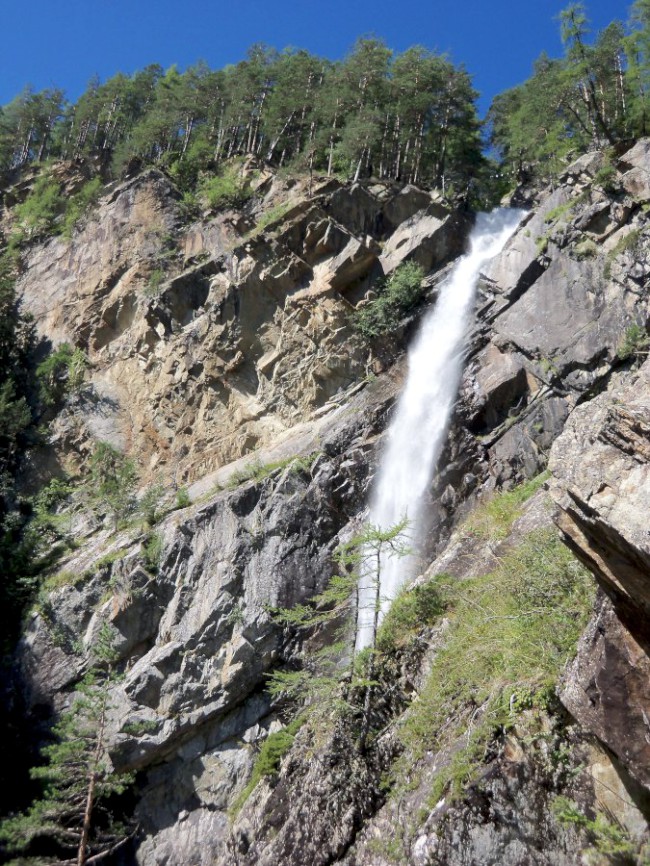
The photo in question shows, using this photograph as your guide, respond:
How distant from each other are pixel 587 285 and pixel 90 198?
24051 mm

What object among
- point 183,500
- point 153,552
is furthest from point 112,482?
point 153,552

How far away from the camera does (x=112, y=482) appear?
22.3 m

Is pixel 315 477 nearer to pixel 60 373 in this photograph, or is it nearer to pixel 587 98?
pixel 60 373

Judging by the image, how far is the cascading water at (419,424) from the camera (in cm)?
1675

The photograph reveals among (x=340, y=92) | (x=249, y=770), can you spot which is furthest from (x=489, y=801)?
(x=340, y=92)

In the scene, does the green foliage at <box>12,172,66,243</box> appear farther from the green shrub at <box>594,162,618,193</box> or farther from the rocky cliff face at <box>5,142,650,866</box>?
the green shrub at <box>594,162,618,193</box>

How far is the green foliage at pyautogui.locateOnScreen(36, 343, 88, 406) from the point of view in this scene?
26250 millimetres

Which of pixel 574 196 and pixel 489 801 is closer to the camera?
pixel 489 801

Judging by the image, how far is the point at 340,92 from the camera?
30.4 meters

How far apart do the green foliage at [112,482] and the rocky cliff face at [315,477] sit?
2.45ft

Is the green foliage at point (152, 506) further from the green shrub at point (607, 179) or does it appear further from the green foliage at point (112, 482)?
the green shrub at point (607, 179)

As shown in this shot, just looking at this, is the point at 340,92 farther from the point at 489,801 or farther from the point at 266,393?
the point at 489,801

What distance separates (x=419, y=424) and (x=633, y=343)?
5.98 metres

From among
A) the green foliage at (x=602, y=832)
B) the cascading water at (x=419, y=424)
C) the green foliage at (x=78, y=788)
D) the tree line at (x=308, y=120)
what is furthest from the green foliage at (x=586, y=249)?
the green foliage at (x=78, y=788)
